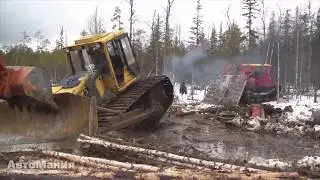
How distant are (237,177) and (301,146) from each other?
20.8ft

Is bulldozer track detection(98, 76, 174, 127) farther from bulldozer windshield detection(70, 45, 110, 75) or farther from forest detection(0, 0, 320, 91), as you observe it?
forest detection(0, 0, 320, 91)

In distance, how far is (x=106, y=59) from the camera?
42.9 ft

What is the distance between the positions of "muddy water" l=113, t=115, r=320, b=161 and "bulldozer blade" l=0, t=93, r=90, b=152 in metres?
1.84

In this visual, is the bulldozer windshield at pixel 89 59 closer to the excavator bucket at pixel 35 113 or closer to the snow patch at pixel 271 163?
the excavator bucket at pixel 35 113

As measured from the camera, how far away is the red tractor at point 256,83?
84.6 feet

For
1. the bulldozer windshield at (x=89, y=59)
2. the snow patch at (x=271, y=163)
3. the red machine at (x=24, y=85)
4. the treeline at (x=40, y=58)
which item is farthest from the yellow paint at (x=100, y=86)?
the treeline at (x=40, y=58)

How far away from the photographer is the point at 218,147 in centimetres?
1166

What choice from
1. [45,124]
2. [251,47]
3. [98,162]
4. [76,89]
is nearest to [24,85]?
[45,124]

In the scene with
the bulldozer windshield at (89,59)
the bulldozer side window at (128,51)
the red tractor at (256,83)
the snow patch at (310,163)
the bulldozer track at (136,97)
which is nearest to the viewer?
the snow patch at (310,163)

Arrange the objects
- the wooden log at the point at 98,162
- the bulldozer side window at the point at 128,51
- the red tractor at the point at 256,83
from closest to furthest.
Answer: the wooden log at the point at 98,162 → the bulldozer side window at the point at 128,51 → the red tractor at the point at 256,83

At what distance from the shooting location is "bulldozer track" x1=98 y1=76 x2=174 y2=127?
38.8 feet

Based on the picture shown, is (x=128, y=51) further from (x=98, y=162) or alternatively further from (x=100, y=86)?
(x=98, y=162)

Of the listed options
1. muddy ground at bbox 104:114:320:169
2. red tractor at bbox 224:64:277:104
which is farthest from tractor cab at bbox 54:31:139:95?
red tractor at bbox 224:64:277:104

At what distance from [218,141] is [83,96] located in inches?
168
